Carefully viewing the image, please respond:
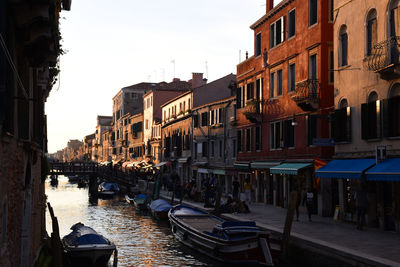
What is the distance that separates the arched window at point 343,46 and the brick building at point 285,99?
2.03m

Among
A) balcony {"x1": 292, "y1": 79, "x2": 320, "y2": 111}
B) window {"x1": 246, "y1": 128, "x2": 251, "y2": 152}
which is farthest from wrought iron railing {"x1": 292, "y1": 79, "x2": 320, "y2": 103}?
window {"x1": 246, "y1": 128, "x2": 251, "y2": 152}

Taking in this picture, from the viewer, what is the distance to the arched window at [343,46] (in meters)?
23.1

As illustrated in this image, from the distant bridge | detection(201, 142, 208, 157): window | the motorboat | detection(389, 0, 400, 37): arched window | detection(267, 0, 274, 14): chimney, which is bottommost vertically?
the motorboat

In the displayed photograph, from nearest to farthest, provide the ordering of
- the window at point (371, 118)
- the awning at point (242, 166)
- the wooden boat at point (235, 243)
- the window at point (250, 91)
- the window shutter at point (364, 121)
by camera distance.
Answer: the wooden boat at point (235, 243)
the window at point (371, 118)
the window shutter at point (364, 121)
the awning at point (242, 166)
the window at point (250, 91)

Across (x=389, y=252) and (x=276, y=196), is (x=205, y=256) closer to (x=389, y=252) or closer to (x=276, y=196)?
(x=389, y=252)

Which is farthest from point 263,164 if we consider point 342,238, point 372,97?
point 342,238

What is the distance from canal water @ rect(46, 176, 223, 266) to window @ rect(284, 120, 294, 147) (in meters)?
7.77

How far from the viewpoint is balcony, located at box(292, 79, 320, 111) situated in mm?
25500

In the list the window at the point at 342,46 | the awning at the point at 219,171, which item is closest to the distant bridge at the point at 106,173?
the awning at the point at 219,171

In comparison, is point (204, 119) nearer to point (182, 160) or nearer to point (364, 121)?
point (182, 160)

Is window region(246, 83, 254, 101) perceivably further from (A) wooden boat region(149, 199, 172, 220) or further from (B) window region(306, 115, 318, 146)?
(A) wooden boat region(149, 199, 172, 220)

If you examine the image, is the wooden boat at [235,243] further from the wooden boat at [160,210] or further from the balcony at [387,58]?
the wooden boat at [160,210]

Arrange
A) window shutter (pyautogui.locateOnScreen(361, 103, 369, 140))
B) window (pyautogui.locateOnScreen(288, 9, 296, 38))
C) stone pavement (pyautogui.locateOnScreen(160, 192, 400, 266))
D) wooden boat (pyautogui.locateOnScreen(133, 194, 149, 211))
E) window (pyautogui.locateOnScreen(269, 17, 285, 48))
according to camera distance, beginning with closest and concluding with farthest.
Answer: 1. stone pavement (pyautogui.locateOnScreen(160, 192, 400, 266))
2. window shutter (pyautogui.locateOnScreen(361, 103, 369, 140))
3. window (pyautogui.locateOnScreen(288, 9, 296, 38))
4. window (pyautogui.locateOnScreen(269, 17, 285, 48))
5. wooden boat (pyautogui.locateOnScreen(133, 194, 149, 211))

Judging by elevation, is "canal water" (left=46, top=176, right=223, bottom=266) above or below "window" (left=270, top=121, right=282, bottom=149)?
below
